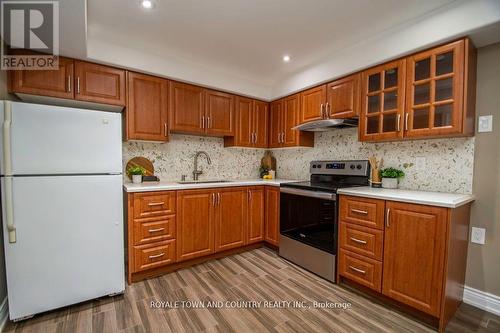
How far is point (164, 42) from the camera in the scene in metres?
2.34

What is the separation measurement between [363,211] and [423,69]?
1310mm

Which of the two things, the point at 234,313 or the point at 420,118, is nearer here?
the point at 234,313

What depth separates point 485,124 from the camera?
1.86 m

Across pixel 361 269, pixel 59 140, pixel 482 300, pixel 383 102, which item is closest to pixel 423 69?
pixel 383 102

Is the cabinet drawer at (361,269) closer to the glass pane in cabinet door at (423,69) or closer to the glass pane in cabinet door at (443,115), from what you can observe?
the glass pane in cabinet door at (443,115)

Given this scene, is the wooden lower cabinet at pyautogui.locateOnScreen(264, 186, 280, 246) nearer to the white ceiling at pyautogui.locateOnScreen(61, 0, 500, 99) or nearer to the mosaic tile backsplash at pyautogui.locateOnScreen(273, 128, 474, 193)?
the mosaic tile backsplash at pyautogui.locateOnScreen(273, 128, 474, 193)

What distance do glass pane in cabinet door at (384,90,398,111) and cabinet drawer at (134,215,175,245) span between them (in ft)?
7.85

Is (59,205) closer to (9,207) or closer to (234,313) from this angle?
(9,207)

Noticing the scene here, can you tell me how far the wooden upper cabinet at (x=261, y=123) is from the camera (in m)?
3.44

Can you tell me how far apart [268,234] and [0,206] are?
101 inches

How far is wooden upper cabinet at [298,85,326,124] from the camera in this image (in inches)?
107

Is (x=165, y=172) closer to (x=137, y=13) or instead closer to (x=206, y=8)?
(x=137, y=13)

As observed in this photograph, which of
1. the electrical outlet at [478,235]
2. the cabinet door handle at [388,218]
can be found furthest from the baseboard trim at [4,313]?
the electrical outlet at [478,235]

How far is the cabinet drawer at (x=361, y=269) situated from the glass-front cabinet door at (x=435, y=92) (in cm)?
118
